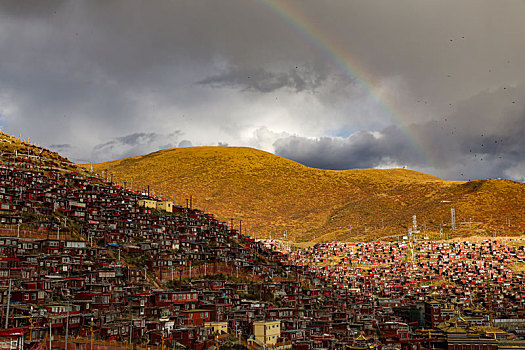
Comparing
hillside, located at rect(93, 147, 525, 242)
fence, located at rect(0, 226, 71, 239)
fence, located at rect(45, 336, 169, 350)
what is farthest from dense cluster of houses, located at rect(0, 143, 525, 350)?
hillside, located at rect(93, 147, 525, 242)

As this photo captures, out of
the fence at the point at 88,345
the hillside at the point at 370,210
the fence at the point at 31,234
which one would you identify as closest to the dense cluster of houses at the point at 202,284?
the fence at the point at 31,234

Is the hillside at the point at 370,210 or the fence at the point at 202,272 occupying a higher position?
the hillside at the point at 370,210

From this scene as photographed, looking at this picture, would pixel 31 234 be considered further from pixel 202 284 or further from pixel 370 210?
pixel 370 210

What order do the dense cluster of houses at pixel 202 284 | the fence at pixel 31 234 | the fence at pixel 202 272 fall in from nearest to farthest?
the dense cluster of houses at pixel 202 284 → the fence at pixel 31 234 → the fence at pixel 202 272

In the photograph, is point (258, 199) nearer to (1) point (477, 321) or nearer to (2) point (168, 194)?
(2) point (168, 194)

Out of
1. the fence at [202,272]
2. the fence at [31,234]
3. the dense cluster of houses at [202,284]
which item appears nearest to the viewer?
the dense cluster of houses at [202,284]

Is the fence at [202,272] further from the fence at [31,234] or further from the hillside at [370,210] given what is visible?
the hillside at [370,210]

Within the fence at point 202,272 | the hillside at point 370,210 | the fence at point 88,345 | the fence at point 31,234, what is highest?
the hillside at point 370,210

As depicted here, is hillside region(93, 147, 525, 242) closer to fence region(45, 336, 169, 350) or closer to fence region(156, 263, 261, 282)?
fence region(156, 263, 261, 282)

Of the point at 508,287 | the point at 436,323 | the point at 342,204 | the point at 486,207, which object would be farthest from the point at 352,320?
the point at 342,204
